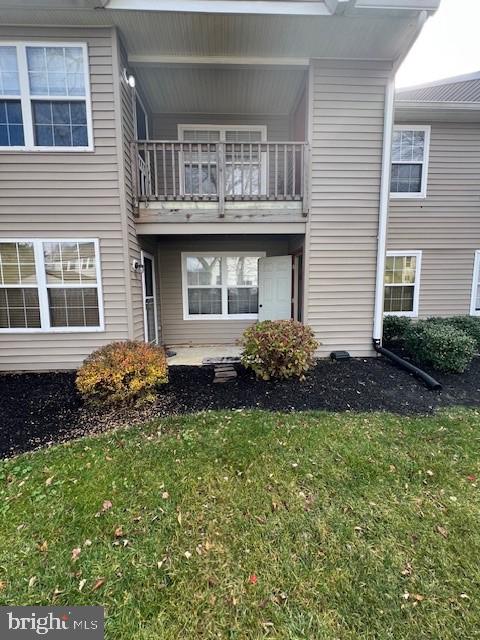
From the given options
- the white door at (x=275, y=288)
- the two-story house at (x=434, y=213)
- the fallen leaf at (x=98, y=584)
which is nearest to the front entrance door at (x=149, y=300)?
the white door at (x=275, y=288)

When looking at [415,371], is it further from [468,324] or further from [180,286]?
[180,286]

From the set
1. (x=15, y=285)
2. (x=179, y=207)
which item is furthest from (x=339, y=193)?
(x=15, y=285)

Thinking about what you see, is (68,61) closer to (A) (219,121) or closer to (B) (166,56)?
(B) (166,56)

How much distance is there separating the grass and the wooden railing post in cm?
390

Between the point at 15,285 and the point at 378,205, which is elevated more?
the point at 378,205

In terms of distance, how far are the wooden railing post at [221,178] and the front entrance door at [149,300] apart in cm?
192

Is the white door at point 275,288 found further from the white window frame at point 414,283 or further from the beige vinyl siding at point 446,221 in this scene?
the beige vinyl siding at point 446,221

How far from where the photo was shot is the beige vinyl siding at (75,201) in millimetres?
4953

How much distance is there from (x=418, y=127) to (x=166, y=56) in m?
6.02

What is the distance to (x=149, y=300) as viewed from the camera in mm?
6812

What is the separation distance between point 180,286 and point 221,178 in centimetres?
301

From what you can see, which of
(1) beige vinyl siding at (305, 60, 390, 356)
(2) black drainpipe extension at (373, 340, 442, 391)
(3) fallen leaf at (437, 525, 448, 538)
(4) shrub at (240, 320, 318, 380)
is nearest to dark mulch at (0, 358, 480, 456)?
(2) black drainpipe extension at (373, 340, 442, 391)

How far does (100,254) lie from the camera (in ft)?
17.5

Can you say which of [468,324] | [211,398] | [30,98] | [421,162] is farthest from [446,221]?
[30,98]
